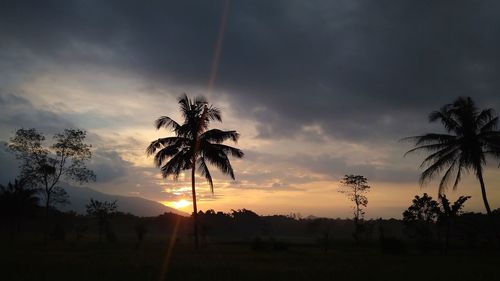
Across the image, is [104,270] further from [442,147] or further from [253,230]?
[253,230]

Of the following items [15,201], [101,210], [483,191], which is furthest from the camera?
[15,201]

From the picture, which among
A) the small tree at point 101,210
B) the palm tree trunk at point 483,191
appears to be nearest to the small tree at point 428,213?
the palm tree trunk at point 483,191

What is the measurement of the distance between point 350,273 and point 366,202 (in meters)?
48.8

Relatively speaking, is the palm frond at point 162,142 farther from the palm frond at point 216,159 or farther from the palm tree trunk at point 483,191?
the palm tree trunk at point 483,191

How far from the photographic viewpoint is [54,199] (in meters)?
46.7

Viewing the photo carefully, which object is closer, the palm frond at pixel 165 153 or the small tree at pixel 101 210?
the palm frond at pixel 165 153

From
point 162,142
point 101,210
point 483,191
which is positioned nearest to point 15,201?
point 101,210

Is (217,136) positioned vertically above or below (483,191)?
above

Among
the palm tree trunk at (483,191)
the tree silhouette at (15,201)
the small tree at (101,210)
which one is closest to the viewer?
the palm tree trunk at (483,191)

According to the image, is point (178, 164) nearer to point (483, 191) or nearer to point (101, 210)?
point (483, 191)

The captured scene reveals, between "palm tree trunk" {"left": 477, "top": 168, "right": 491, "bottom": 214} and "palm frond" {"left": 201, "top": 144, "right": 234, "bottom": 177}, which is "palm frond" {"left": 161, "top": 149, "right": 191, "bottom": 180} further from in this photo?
"palm tree trunk" {"left": 477, "top": 168, "right": 491, "bottom": 214}

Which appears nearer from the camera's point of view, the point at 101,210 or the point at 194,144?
the point at 194,144

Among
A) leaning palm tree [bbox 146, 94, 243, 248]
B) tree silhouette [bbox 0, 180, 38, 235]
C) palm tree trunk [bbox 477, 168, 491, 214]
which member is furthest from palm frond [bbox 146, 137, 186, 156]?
tree silhouette [bbox 0, 180, 38, 235]

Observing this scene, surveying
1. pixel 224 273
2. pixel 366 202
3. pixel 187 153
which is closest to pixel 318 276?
pixel 224 273
